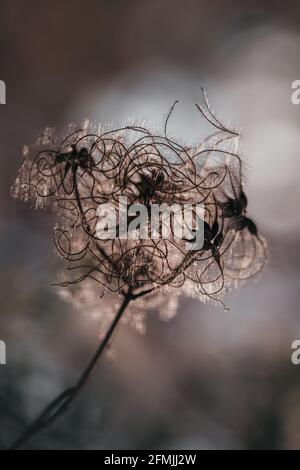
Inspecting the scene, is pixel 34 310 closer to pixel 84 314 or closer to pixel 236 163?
pixel 84 314

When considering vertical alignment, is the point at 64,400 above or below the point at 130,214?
below

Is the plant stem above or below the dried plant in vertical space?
below

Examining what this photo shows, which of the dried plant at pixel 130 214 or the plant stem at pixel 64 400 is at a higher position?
the dried plant at pixel 130 214

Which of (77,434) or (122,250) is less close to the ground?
(122,250)
